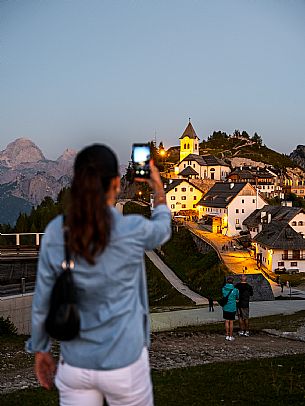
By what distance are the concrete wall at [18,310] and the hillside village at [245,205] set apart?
3742cm

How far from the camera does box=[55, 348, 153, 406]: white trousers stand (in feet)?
10.4

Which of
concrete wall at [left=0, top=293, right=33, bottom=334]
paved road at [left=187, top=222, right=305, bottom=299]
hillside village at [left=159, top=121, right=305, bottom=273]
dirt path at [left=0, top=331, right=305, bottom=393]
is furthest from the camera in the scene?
hillside village at [left=159, top=121, right=305, bottom=273]

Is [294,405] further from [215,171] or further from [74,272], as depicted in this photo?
[215,171]

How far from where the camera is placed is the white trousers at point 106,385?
316 cm

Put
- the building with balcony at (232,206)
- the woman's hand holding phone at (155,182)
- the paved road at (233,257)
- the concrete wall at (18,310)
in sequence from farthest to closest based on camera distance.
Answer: the building with balcony at (232,206)
the paved road at (233,257)
the concrete wall at (18,310)
the woman's hand holding phone at (155,182)

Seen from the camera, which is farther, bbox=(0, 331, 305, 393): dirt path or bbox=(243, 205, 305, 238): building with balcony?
bbox=(243, 205, 305, 238): building with balcony

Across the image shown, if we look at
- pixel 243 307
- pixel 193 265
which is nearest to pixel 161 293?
pixel 193 265

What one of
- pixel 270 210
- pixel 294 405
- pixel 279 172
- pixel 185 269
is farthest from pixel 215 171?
pixel 294 405

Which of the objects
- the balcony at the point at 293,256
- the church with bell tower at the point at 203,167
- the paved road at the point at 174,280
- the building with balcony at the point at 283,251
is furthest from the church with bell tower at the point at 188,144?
the balcony at the point at 293,256

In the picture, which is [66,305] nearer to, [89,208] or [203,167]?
[89,208]

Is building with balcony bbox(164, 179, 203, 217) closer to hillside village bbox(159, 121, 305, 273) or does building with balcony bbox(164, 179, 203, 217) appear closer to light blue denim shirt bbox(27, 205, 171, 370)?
hillside village bbox(159, 121, 305, 273)

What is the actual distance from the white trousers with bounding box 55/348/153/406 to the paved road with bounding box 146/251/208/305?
120ft

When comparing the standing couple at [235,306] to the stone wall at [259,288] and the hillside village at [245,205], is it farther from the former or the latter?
the hillside village at [245,205]

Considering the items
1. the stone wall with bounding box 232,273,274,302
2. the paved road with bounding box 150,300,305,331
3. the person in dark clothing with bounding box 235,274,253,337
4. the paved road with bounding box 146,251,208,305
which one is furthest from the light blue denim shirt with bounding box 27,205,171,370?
the paved road with bounding box 146,251,208,305
